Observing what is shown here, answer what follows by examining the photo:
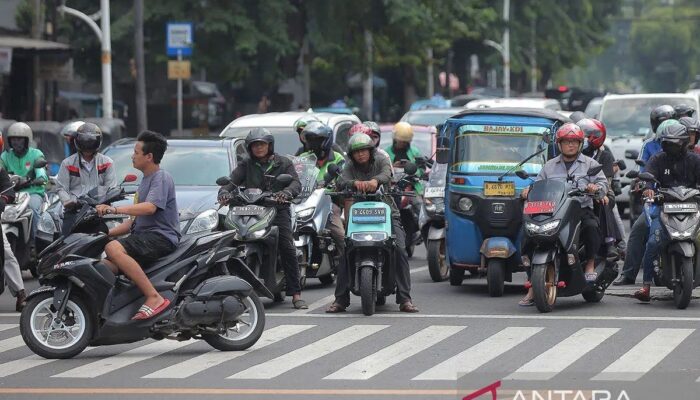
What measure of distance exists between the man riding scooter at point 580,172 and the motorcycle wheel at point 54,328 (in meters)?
4.70

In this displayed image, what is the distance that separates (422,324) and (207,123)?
128ft

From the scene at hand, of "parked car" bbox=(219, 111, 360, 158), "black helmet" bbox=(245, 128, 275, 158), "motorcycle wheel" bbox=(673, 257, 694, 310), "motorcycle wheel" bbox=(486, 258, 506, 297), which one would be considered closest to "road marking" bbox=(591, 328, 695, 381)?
"motorcycle wheel" bbox=(673, 257, 694, 310)

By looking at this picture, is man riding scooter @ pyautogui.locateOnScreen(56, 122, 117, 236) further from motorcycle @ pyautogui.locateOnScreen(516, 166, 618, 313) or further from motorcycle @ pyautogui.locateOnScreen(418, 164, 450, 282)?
motorcycle @ pyautogui.locateOnScreen(516, 166, 618, 313)

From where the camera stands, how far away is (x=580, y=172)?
1481cm

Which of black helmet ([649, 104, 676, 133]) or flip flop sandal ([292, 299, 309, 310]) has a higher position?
black helmet ([649, 104, 676, 133])

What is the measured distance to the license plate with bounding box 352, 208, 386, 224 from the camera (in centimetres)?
1459

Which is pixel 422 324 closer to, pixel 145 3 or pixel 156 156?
pixel 156 156

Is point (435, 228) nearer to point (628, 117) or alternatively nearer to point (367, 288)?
point (367, 288)

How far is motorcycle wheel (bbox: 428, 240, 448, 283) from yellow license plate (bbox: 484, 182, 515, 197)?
5.50 ft

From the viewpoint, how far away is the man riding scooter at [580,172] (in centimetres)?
1479

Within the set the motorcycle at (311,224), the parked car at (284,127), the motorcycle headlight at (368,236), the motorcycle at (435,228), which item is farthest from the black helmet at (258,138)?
the parked car at (284,127)

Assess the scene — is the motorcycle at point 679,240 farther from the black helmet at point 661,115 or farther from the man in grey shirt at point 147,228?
the man in grey shirt at point 147,228

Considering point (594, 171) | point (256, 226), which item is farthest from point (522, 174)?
point (256, 226)

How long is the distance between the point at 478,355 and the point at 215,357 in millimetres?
1919
